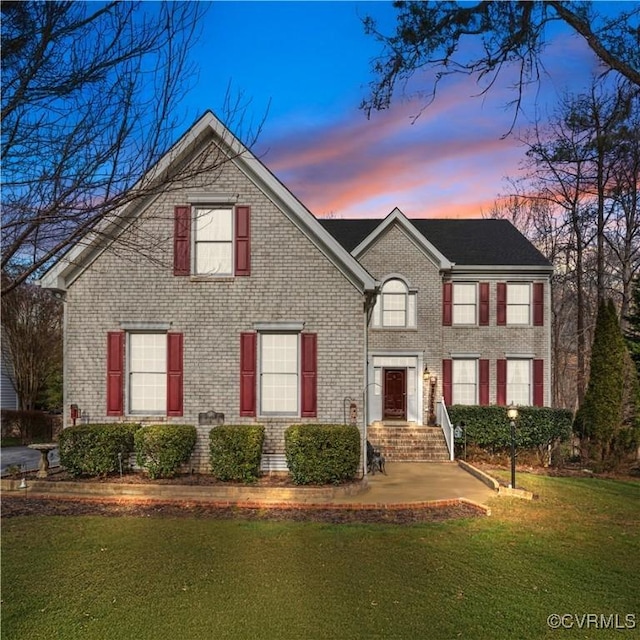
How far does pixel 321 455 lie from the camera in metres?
9.97

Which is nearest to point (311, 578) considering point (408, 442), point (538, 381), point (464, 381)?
point (408, 442)

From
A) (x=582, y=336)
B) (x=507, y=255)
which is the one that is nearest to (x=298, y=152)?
(x=507, y=255)

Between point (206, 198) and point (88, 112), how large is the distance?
682 centimetres

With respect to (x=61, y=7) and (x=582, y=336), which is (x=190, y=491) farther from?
(x=582, y=336)

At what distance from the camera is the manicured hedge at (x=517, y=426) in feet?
51.8

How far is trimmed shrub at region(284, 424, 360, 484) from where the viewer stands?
32.7 feet

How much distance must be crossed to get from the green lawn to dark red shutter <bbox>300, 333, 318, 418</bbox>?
353 centimetres

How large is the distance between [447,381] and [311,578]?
1403 cm

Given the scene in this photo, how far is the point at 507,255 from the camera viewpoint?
19672mm

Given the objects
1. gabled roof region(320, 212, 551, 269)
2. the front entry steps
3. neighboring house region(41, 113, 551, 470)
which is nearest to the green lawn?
neighboring house region(41, 113, 551, 470)

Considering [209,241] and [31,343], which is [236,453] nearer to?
[209,241]

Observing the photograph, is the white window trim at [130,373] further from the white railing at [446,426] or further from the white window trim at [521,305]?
the white window trim at [521,305]

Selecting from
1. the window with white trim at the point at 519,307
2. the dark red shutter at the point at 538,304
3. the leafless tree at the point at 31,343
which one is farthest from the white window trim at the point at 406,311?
the leafless tree at the point at 31,343

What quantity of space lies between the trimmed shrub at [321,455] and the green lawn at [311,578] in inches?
81.2
